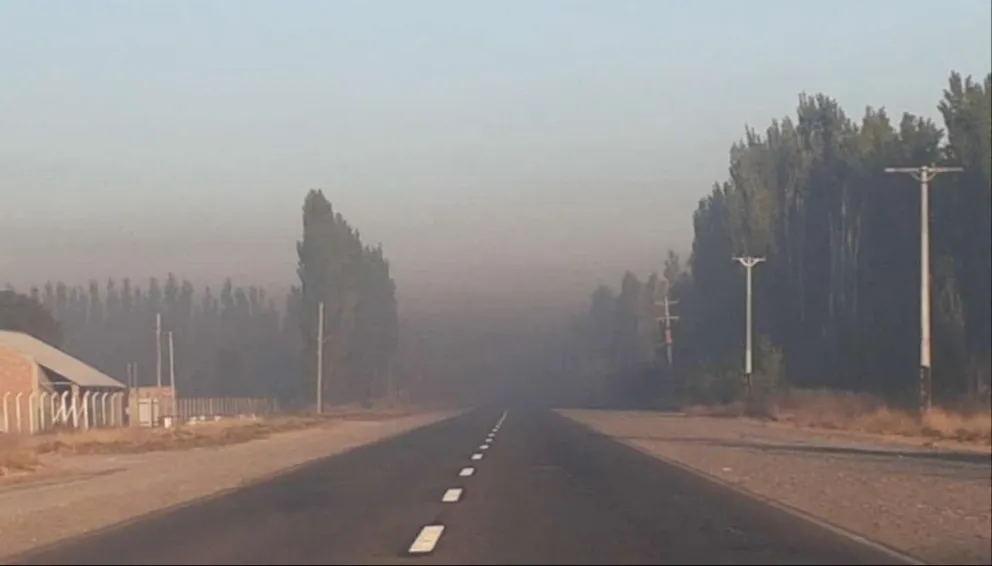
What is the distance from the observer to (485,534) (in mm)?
15984

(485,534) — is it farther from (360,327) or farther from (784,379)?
(360,327)

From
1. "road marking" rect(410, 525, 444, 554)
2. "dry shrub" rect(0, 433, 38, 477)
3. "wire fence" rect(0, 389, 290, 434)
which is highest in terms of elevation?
"road marking" rect(410, 525, 444, 554)

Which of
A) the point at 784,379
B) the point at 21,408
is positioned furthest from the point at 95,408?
the point at 784,379

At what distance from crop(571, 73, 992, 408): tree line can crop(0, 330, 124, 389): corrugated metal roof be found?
126ft

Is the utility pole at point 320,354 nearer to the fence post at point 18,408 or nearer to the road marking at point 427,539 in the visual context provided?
the fence post at point 18,408

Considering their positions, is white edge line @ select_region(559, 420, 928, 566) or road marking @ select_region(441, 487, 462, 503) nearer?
white edge line @ select_region(559, 420, 928, 566)

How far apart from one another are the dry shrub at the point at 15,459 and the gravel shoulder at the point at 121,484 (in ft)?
2.36

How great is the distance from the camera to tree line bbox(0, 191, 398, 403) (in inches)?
3816

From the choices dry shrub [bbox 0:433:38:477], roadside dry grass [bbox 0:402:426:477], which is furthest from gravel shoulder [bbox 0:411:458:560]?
roadside dry grass [bbox 0:402:426:477]

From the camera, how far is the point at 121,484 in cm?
2977

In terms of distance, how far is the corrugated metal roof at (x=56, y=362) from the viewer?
240 ft

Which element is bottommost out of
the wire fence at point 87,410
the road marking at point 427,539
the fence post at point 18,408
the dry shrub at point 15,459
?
the wire fence at point 87,410

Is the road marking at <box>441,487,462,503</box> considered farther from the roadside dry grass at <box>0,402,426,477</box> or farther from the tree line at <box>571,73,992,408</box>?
the tree line at <box>571,73,992,408</box>

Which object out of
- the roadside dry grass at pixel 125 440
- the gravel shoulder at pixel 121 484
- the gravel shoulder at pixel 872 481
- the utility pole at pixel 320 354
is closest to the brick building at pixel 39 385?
the roadside dry grass at pixel 125 440
